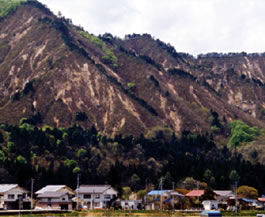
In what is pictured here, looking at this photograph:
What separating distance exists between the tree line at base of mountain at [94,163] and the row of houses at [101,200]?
805 centimetres

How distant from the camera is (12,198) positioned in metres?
114

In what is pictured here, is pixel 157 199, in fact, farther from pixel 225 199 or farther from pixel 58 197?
pixel 58 197

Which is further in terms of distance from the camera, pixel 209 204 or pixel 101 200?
pixel 101 200

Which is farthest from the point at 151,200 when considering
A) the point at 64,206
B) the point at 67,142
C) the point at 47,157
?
the point at 67,142

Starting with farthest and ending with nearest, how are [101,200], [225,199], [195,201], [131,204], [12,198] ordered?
[225,199] < [101,200] < [131,204] < [195,201] < [12,198]

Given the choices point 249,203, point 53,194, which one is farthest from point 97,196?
point 249,203

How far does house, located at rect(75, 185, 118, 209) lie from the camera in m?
127

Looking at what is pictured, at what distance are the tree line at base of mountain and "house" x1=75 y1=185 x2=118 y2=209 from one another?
20.2 feet

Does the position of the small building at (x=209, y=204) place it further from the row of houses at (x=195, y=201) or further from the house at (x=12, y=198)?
the house at (x=12, y=198)

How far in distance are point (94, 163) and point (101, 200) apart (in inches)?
2165

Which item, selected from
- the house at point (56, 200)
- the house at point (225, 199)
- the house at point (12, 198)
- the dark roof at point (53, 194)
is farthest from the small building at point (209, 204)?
the house at point (12, 198)

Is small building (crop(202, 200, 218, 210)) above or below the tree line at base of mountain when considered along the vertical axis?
below

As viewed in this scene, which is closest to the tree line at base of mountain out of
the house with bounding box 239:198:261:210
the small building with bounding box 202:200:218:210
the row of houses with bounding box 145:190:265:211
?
the row of houses with bounding box 145:190:265:211

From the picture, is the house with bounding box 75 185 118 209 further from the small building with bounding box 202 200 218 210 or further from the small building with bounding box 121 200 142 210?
the small building with bounding box 202 200 218 210
